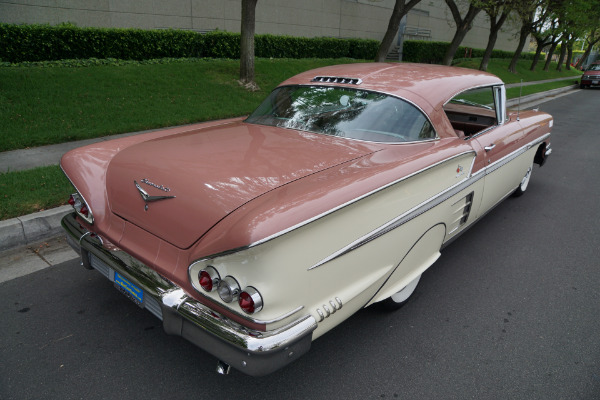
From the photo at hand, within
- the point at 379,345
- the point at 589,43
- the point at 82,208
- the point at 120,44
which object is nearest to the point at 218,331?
the point at 379,345

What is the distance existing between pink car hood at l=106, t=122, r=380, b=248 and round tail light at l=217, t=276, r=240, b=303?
261 mm

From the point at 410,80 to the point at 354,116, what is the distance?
649 mm

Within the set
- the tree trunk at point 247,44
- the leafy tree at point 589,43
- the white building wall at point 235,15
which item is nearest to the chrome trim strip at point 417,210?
the tree trunk at point 247,44

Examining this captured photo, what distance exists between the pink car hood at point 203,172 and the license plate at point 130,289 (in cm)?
31

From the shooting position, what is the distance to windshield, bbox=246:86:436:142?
9.57 ft

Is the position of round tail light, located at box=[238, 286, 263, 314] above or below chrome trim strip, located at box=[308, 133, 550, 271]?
below

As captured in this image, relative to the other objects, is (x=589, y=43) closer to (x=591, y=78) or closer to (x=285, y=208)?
(x=591, y=78)

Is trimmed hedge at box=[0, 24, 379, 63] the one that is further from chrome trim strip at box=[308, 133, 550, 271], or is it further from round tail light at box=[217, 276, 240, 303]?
chrome trim strip at box=[308, 133, 550, 271]

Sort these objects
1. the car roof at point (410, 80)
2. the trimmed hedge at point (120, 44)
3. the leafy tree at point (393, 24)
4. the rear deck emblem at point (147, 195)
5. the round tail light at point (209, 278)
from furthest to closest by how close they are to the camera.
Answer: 1. the leafy tree at point (393, 24)
2. the trimmed hedge at point (120, 44)
3. the car roof at point (410, 80)
4. the rear deck emblem at point (147, 195)
5. the round tail light at point (209, 278)

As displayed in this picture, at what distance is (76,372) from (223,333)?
1084mm

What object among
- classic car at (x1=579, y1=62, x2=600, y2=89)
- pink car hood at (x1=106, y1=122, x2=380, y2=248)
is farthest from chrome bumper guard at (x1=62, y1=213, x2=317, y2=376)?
classic car at (x1=579, y1=62, x2=600, y2=89)

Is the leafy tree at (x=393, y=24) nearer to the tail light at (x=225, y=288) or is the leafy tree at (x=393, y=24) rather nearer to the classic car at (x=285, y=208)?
the classic car at (x=285, y=208)

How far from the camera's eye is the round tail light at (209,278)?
73.9 inches

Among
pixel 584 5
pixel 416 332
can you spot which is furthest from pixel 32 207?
pixel 584 5
